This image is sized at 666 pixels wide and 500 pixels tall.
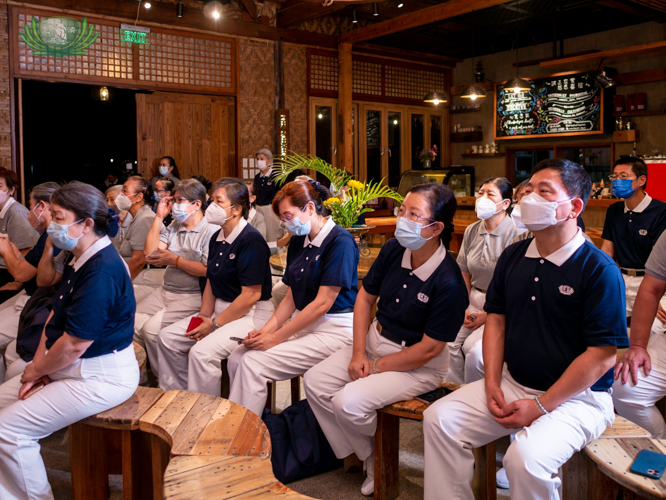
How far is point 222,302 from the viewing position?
3.41 m

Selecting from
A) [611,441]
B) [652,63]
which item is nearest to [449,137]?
[652,63]

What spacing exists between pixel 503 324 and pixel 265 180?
5284mm

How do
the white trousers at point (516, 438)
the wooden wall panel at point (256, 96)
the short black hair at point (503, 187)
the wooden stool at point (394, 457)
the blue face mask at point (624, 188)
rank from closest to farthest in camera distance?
1. the white trousers at point (516, 438)
2. the wooden stool at point (394, 457)
3. the short black hair at point (503, 187)
4. the blue face mask at point (624, 188)
5. the wooden wall panel at point (256, 96)

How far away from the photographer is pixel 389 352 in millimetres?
2533

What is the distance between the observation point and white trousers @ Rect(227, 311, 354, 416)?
282 cm

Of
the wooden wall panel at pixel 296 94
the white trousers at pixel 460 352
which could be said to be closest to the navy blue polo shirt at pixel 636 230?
the white trousers at pixel 460 352

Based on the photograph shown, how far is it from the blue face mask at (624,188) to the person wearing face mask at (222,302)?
7.32ft

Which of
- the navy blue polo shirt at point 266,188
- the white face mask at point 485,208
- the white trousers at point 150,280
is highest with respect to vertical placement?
the navy blue polo shirt at point 266,188

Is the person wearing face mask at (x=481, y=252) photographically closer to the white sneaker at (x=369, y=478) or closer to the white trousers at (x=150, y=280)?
the white sneaker at (x=369, y=478)

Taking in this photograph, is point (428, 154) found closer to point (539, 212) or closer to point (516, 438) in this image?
point (539, 212)

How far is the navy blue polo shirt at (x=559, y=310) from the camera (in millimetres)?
1892

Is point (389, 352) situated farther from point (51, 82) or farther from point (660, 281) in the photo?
point (51, 82)

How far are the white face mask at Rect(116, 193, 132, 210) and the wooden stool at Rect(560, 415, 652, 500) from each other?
372cm

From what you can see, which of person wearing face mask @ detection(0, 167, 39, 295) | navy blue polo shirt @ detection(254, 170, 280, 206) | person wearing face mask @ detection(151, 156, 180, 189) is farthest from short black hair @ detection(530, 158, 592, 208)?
person wearing face mask @ detection(151, 156, 180, 189)
